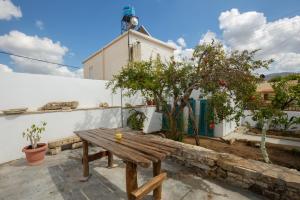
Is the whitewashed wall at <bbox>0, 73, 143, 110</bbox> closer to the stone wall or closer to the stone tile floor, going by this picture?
the stone tile floor

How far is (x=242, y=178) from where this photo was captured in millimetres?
2918

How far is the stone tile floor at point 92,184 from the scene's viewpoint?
278cm

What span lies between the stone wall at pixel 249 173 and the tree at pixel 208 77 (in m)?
1.40

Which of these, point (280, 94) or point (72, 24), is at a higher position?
point (72, 24)

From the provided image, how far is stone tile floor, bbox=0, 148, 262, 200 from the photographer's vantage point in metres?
2.78

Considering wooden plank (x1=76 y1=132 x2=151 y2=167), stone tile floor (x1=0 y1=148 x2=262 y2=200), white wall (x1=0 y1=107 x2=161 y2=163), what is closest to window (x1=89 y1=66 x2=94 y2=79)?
white wall (x1=0 y1=107 x2=161 y2=163)

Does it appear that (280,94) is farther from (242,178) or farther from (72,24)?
(72,24)

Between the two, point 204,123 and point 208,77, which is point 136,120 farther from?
point 208,77

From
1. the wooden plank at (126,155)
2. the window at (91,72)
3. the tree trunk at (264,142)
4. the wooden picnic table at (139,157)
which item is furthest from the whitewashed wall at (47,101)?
the window at (91,72)

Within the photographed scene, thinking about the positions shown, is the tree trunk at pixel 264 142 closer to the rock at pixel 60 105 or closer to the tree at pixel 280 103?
the tree at pixel 280 103

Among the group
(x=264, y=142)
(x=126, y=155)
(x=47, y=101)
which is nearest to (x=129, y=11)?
(x=47, y=101)

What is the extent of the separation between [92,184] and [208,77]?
401 cm

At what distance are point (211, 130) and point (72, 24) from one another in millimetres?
9142

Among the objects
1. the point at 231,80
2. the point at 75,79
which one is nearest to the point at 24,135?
the point at 75,79
